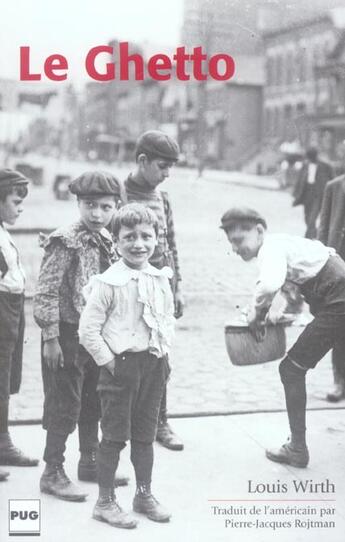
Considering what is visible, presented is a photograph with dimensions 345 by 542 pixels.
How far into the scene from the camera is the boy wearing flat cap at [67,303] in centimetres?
320

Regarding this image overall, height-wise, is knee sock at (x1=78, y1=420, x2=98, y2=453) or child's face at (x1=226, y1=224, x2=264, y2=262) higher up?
child's face at (x1=226, y1=224, x2=264, y2=262)

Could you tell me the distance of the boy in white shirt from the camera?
116 inches

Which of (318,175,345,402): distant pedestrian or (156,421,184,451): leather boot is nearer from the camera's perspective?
(156,421,184,451): leather boot

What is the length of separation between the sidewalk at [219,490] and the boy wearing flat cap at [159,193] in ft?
0.51

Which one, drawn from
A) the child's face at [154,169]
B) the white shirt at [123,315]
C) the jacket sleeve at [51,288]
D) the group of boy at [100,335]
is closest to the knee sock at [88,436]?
the group of boy at [100,335]

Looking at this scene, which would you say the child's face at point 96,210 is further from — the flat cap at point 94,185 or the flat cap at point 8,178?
the flat cap at point 8,178

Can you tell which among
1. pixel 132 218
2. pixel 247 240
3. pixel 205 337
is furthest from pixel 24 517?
pixel 205 337

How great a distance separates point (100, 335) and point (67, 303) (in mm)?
392

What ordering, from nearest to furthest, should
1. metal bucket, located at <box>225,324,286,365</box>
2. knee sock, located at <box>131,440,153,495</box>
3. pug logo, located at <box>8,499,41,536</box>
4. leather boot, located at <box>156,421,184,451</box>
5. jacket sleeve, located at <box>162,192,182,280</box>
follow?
pug logo, located at <box>8,499,41,536</box> → knee sock, located at <box>131,440,153,495</box> → metal bucket, located at <box>225,324,286,365</box> → leather boot, located at <box>156,421,184,451</box> → jacket sleeve, located at <box>162,192,182,280</box>

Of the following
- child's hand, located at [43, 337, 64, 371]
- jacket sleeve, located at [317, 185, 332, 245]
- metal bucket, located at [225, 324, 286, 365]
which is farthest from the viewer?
jacket sleeve, located at [317, 185, 332, 245]

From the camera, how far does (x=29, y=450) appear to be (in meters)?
3.83

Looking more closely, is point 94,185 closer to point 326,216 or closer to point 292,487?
point 292,487

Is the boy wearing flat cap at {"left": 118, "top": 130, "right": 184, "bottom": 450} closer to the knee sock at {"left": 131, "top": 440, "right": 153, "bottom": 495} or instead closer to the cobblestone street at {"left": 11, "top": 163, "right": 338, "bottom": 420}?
the cobblestone street at {"left": 11, "top": 163, "right": 338, "bottom": 420}

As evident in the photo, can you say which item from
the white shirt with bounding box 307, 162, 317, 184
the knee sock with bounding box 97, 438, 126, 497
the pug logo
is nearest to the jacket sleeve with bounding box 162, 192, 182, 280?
the knee sock with bounding box 97, 438, 126, 497
